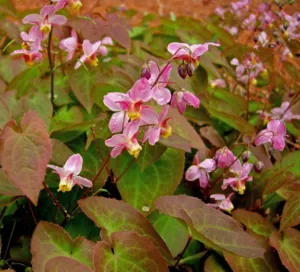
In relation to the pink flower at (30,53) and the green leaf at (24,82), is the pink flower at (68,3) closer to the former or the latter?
the pink flower at (30,53)

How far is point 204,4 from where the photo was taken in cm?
541

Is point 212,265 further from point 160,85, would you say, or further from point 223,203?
point 160,85

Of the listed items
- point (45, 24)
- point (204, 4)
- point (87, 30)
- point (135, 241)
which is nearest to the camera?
point (135, 241)

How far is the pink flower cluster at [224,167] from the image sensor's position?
1.44 meters

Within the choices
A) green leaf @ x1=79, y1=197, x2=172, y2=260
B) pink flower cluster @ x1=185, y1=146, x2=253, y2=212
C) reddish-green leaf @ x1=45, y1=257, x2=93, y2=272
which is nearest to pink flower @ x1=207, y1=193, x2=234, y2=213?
pink flower cluster @ x1=185, y1=146, x2=253, y2=212

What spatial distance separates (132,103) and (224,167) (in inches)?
18.3

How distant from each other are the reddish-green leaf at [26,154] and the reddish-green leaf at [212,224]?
0.32 metres

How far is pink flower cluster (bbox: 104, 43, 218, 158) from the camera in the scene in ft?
3.61

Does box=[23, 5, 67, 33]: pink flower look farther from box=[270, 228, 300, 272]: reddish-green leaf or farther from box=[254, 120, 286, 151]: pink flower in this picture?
box=[270, 228, 300, 272]: reddish-green leaf

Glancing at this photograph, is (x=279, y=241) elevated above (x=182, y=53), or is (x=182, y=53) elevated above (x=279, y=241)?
(x=182, y=53)

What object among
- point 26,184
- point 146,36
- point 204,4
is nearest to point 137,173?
point 26,184

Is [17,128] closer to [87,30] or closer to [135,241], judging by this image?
[135,241]

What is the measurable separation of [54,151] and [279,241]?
2.20ft

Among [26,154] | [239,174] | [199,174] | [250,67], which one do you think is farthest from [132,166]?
[250,67]
